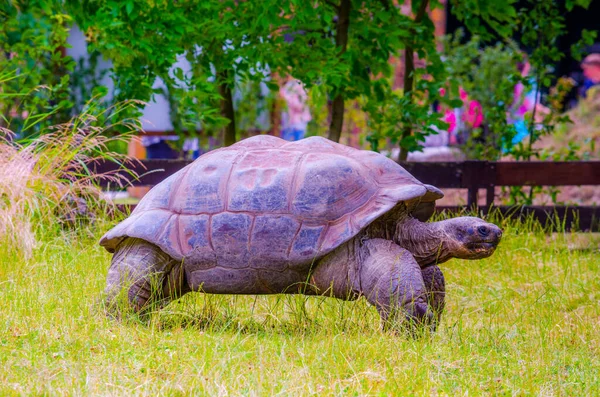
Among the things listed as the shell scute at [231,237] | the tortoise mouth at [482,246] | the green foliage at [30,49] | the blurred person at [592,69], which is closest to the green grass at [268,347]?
the shell scute at [231,237]

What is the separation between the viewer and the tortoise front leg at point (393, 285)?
3998mm

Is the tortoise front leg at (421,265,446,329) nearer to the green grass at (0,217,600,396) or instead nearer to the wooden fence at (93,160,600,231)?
the green grass at (0,217,600,396)

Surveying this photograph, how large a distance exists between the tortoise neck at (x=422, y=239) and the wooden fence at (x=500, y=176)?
3.31 meters

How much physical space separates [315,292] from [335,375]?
1.06m

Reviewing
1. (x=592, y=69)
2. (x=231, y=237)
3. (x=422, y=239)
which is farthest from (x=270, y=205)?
(x=592, y=69)

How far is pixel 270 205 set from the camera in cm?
414

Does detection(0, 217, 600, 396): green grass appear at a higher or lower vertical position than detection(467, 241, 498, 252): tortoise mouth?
lower

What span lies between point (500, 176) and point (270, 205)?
172 inches

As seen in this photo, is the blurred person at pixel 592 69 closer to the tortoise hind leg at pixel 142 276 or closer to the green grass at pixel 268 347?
the green grass at pixel 268 347

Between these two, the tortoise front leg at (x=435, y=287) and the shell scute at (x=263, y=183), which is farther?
the tortoise front leg at (x=435, y=287)

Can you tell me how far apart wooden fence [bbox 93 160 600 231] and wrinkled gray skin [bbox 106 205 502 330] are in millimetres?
3324

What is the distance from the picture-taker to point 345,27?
7.99 m

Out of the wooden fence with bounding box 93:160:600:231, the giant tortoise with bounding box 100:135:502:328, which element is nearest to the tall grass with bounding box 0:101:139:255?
the wooden fence with bounding box 93:160:600:231

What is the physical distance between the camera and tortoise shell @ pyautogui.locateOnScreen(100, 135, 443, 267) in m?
4.10
